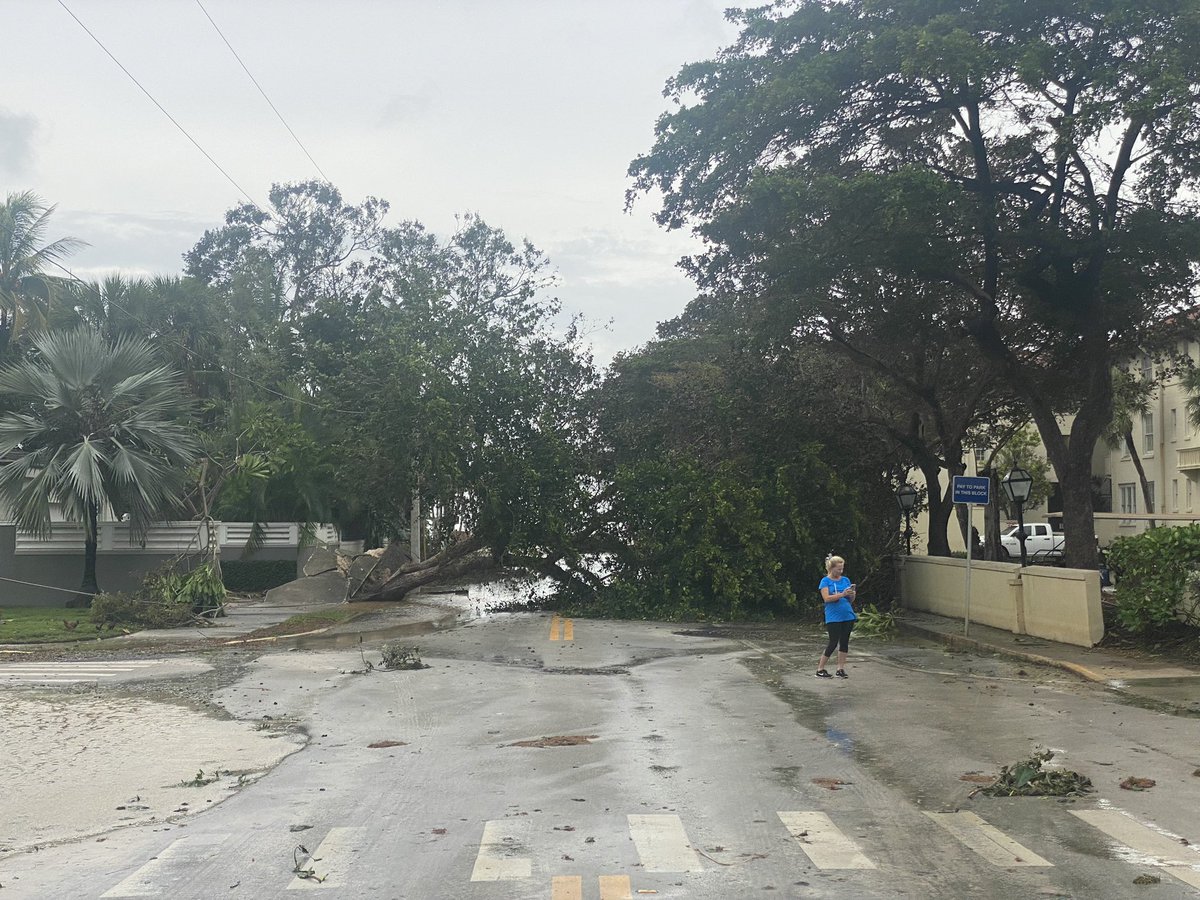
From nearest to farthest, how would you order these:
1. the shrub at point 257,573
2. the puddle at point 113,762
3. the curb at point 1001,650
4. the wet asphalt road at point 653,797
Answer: the wet asphalt road at point 653,797, the puddle at point 113,762, the curb at point 1001,650, the shrub at point 257,573

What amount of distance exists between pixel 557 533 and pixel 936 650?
12.1m

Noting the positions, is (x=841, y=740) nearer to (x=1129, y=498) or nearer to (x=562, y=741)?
(x=562, y=741)

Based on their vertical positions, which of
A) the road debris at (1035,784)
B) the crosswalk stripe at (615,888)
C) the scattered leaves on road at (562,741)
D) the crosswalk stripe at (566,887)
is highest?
the road debris at (1035,784)

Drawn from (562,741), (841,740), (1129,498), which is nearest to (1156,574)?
(841,740)

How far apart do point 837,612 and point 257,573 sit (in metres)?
23.2

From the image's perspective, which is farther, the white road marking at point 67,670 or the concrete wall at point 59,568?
the concrete wall at point 59,568

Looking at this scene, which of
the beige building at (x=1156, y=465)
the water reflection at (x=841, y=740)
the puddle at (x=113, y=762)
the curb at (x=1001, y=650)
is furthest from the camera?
the beige building at (x=1156, y=465)

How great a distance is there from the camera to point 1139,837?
22.7ft

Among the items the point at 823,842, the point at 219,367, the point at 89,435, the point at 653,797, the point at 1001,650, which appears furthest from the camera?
the point at 219,367

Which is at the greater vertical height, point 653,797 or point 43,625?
point 43,625

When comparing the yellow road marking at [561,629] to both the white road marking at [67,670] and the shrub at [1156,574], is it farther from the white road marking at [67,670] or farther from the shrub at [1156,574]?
the shrub at [1156,574]

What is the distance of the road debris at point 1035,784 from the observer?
816cm

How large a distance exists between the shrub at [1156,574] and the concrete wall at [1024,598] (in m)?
0.77

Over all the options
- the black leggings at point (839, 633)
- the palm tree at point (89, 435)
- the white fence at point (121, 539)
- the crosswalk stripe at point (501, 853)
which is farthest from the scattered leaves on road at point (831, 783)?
the white fence at point (121, 539)
